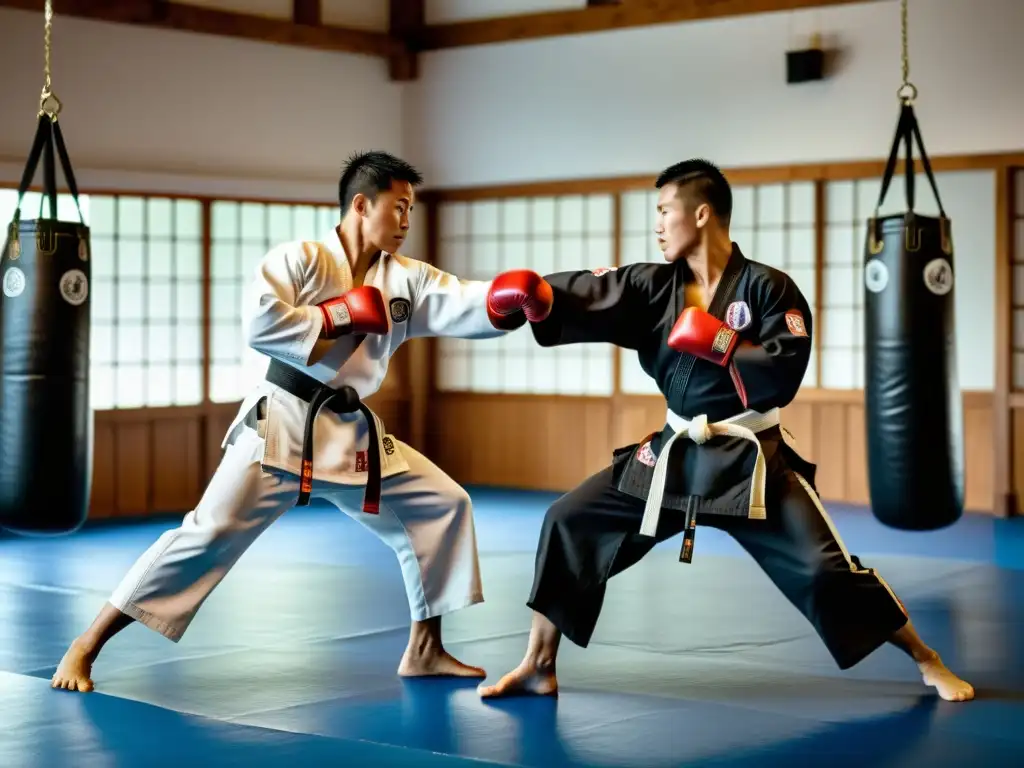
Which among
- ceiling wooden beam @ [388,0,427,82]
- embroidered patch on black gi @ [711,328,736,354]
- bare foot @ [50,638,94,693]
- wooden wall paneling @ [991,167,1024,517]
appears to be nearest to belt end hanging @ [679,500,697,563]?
embroidered patch on black gi @ [711,328,736,354]

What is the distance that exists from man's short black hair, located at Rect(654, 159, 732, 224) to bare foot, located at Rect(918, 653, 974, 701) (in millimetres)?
1266

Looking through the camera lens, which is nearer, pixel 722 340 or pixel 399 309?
pixel 722 340

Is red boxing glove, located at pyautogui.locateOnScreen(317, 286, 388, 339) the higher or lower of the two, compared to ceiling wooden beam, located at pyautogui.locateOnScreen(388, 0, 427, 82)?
lower

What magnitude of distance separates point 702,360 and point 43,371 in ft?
8.52

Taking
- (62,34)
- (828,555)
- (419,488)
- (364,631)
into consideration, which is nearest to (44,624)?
(364,631)

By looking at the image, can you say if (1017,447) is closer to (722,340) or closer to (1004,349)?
(1004,349)

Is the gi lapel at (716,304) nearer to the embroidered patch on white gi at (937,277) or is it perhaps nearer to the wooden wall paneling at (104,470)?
the embroidered patch on white gi at (937,277)

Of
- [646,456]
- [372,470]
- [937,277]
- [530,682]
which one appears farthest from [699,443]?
[937,277]

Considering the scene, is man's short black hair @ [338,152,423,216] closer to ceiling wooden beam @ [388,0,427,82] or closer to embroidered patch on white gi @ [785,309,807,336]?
embroidered patch on white gi @ [785,309,807,336]

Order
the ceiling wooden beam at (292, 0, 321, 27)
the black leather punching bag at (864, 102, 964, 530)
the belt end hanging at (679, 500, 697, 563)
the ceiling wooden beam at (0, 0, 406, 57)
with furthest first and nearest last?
1. the ceiling wooden beam at (292, 0, 321, 27)
2. the ceiling wooden beam at (0, 0, 406, 57)
3. the black leather punching bag at (864, 102, 964, 530)
4. the belt end hanging at (679, 500, 697, 563)

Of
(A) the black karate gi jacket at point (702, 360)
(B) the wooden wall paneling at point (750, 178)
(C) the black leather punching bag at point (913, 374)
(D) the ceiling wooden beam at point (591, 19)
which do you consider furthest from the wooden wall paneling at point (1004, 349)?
(A) the black karate gi jacket at point (702, 360)

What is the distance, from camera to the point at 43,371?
5352 mm

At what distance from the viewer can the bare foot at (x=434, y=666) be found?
13.6 ft

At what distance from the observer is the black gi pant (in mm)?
3758
